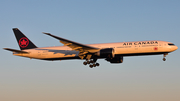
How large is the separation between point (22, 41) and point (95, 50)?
17105 mm

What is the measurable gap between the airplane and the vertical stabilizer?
753mm

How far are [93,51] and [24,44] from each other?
16007 millimetres

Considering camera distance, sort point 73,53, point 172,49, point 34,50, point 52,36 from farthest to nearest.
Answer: point 34,50 → point 73,53 → point 172,49 → point 52,36

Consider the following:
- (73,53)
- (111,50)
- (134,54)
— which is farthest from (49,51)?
(134,54)

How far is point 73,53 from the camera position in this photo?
48.6 meters

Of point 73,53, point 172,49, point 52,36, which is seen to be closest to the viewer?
point 52,36

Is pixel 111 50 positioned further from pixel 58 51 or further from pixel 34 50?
pixel 34 50

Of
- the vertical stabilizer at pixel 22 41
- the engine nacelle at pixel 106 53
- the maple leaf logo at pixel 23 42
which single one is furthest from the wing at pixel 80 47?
the maple leaf logo at pixel 23 42

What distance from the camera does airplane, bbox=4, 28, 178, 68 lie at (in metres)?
44.4

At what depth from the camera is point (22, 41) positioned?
5444cm

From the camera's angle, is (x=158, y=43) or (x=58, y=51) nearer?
(x=158, y=43)

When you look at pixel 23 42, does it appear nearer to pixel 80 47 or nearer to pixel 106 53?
pixel 80 47

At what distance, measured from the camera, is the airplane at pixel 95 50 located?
4444 centimetres

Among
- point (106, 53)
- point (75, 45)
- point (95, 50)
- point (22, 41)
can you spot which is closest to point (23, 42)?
point (22, 41)
